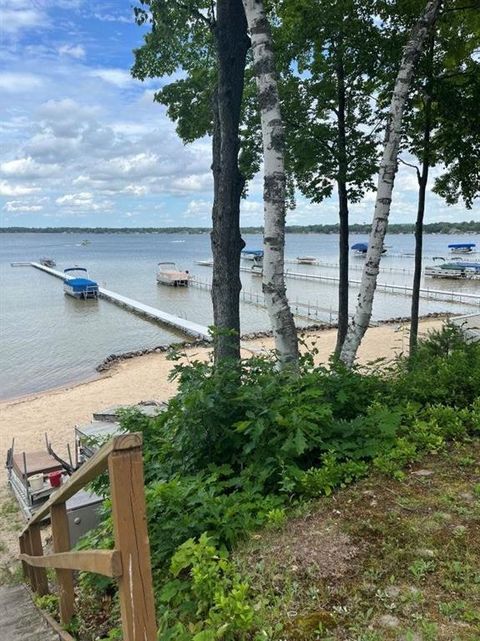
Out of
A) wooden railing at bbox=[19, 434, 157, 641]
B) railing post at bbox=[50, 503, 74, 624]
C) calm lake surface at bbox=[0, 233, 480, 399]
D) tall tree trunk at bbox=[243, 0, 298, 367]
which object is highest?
tall tree trunk at bbox=[243, 0, 298, 367]

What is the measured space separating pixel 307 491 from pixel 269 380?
88cm

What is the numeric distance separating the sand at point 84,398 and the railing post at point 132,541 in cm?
869

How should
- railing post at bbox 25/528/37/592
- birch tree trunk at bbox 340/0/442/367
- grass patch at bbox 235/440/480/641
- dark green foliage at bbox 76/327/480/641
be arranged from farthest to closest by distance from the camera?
birch tree trunk at bbox 340/0/442/367
railing post at bbox 25/528/37/592
dark green foliage at bbox 76/327/480/641
grass patch at bbox 235/440/480/641

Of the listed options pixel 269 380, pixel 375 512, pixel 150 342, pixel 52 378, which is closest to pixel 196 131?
pixel 269 380

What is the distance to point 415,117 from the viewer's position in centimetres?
965

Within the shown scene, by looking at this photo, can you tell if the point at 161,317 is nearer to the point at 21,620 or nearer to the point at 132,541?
the point at 21,620

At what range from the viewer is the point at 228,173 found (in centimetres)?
566

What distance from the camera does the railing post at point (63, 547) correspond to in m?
2.60

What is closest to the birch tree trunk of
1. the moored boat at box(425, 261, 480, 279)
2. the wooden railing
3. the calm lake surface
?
the wooden railing

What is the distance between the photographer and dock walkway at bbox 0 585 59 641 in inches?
106

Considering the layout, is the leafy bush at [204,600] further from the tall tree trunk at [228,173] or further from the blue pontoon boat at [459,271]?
the blue pontoon boat at [459,271]

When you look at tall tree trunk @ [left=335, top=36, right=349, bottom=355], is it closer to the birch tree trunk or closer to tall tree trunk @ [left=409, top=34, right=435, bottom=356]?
tall tree trunk @ [left=409, top=34, right=435, bottom=356]

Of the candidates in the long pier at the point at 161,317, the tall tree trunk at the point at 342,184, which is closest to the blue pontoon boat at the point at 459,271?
the long pier at the point at 161,317

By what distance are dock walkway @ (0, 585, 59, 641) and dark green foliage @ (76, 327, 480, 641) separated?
36 centimetres
